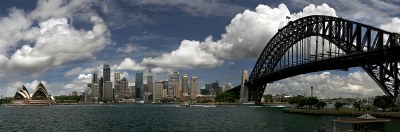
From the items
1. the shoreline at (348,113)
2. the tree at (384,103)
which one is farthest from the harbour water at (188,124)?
the tree at (384,103)

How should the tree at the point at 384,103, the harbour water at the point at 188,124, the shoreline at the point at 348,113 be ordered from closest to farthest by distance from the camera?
1. the harbour water at the point at 188,124
2. the shoreline at the point at 348,113
3. the tree at the point at 384,103

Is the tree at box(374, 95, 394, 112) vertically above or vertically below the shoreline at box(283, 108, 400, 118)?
above

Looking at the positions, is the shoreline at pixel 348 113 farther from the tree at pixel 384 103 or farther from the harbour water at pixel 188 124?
the harbour water at pixel 188 124

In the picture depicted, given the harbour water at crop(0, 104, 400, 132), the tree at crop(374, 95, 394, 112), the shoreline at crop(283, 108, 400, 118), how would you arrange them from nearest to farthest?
1. the harbour water at crop(0, 104, 400, 132)
2. the shoreline at crop(283, 108, 400, 118)
3. the tree at crop(374, 95, 394, 112)

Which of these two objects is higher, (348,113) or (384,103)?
(384,103)

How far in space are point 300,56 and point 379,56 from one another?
201 ft

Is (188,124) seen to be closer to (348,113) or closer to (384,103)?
(348,113)

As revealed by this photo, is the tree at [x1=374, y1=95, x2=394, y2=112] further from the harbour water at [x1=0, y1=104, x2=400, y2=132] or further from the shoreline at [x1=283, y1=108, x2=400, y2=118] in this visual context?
the harbour water at [x1=0, y1=104, x2=400, y2=132]

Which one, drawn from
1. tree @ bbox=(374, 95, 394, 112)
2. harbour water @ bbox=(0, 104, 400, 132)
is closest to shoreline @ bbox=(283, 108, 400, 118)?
tree @ bbox=(374, 95, 394, 112)

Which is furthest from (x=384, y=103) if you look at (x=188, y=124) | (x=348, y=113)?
(x=188, y=124)

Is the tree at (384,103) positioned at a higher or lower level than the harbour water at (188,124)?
higher

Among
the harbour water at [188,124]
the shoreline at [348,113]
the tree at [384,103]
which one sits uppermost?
the tree at [384,103]

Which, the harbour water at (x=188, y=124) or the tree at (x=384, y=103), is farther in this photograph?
the tree at (x=384, y=103)

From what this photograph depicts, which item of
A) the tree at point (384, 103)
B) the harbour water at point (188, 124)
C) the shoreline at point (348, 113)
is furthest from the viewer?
the tree at point (384, 103)
